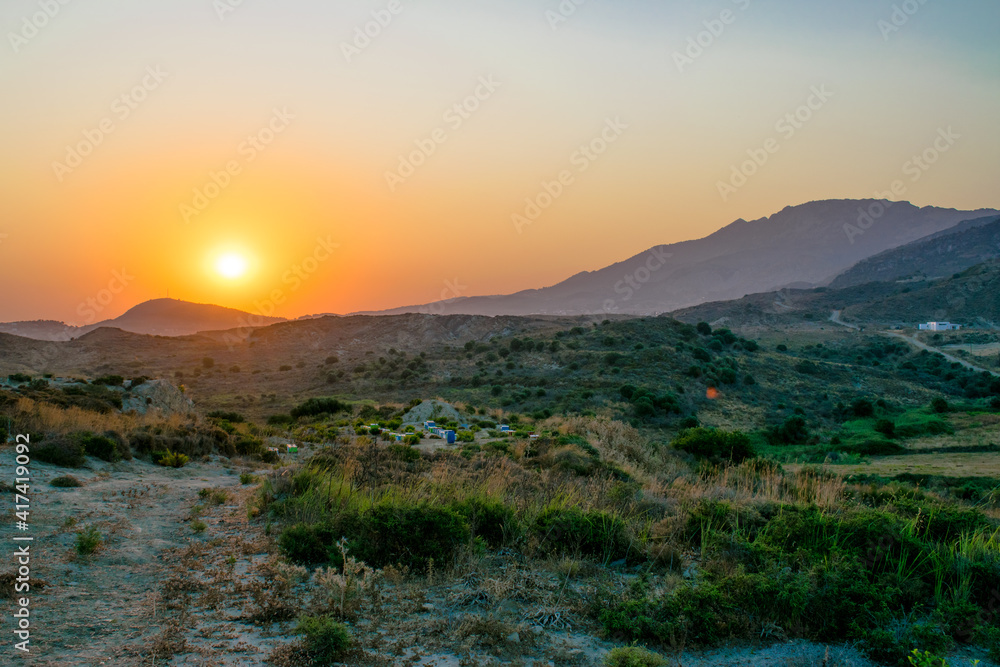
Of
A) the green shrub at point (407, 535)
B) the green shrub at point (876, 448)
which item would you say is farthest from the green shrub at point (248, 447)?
the green shrub at point (876, 448)

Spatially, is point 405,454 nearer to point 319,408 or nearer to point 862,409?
point 319,408

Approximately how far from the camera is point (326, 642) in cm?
536

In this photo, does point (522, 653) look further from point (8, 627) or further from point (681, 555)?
A: point (8, 627)

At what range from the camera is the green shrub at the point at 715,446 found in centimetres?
2622

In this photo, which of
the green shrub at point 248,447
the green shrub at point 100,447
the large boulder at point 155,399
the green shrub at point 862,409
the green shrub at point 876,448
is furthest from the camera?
the green shrub at point 862,409

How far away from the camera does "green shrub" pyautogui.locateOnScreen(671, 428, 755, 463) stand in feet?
86.0

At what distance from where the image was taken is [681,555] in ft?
27.3

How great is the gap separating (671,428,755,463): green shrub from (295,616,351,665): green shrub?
2313 centimetres

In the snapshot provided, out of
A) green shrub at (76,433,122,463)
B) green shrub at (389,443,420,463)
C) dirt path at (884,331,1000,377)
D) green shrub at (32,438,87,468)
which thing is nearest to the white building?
dirt path at (884,331,1000,377)

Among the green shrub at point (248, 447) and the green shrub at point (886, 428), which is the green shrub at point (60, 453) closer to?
the green shrub at point (248, 447)

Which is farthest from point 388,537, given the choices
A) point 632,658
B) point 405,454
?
point 405,454

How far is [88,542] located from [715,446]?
2481 centimetres

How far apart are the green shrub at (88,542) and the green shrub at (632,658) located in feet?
23.0

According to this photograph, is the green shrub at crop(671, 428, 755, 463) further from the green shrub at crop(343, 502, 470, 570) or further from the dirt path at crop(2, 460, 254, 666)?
the dirt path at crop(2, 460, 254, 666)
